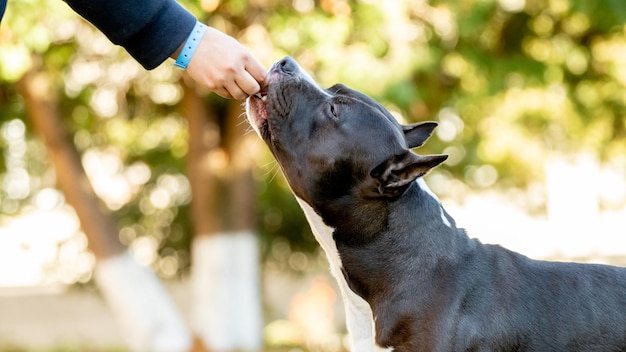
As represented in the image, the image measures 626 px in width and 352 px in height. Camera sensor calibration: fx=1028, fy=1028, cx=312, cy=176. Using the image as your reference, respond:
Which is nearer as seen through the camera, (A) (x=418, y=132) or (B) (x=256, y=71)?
(B) (x=256, y=71)

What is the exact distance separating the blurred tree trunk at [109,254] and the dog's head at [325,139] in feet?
26.5

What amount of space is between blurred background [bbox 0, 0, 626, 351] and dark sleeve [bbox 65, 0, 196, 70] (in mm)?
5576

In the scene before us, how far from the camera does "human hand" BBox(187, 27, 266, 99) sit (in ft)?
13.8

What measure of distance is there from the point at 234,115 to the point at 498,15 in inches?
154

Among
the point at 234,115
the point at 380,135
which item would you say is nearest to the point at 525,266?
the point at 380,135

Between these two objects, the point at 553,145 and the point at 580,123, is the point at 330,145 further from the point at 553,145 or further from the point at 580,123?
the point at 553,145

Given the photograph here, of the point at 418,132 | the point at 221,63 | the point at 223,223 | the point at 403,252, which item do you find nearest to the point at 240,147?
the point at 223,223

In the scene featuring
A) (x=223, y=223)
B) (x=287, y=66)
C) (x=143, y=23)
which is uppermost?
(x=143, y=23)

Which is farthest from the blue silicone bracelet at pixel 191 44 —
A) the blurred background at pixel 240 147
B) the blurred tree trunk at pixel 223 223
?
the blurred tree trunk at pixel 223 223

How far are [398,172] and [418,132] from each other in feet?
1.98

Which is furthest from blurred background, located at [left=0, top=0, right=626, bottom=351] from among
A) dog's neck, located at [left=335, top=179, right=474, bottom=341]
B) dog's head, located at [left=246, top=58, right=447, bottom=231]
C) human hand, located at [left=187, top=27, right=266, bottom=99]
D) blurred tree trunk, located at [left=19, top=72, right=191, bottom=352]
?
A: dog's neck, located at [left=335, top=179, right=474, bottom=341]

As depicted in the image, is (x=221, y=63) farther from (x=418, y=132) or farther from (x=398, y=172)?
(x=418, y=132)

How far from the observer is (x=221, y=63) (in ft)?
13.9

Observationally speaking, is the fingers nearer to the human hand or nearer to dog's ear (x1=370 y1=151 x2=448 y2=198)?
the human hand
